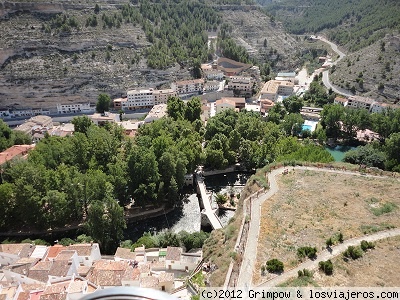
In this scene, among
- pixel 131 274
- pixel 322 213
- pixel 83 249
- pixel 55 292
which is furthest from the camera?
pixel 83 249

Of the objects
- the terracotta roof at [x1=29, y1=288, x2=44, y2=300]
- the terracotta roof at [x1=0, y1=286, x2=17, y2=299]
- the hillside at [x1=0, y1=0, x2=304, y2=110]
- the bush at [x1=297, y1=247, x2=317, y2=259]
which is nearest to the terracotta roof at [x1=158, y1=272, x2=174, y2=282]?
the terracotta roof at [x1=29, y1=288, x2=44, y2=300]

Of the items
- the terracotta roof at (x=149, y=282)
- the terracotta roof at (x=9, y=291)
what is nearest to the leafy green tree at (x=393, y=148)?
the terracotta roof at (x=149, y=282)

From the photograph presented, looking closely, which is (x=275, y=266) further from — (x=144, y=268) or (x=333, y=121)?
(x=333, y=121)

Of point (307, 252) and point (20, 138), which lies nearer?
point (307, 252)

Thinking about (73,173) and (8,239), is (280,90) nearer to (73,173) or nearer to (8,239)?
(73,173)

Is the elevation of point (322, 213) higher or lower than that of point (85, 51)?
lower

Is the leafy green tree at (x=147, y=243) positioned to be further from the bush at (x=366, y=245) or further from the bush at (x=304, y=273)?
the bush at (x=366, y=245)

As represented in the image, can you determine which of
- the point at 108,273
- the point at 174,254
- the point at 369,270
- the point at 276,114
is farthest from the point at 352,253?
the point at 276,114
